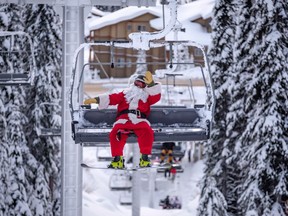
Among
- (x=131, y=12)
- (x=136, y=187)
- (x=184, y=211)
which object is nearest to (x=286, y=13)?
(x=136, y=187)

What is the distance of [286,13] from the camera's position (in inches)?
706

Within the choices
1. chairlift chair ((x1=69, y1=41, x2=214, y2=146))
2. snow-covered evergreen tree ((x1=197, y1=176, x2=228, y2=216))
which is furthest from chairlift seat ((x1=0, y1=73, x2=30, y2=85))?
snow-covered evergreen tree ((x1=197, y1=176, x2=228, y2=216))

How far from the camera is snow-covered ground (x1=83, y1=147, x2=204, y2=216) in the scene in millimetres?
37875

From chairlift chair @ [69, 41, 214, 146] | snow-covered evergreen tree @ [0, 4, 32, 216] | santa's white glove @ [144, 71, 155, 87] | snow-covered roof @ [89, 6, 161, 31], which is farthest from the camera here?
snow-covered roof @ [89, 6, 161, 31]

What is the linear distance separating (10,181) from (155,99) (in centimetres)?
1598

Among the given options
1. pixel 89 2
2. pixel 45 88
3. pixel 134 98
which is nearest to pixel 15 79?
pixel 89 2

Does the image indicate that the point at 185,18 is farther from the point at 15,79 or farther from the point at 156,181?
the point at 15,79

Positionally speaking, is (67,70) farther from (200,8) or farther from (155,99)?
(200,8)

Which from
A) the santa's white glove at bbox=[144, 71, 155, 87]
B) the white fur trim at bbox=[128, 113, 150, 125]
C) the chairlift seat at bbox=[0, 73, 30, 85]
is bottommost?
the white fur trim at bbox=[128, 113, 150, 125]

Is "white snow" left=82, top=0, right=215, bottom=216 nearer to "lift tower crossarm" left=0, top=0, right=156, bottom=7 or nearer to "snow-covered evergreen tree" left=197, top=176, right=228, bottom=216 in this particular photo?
"snow-covered evergreen tree" left=197, top=176, right=228, bottom=216

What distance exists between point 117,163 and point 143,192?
4038cm

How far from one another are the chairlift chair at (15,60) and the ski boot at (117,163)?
2912 mm

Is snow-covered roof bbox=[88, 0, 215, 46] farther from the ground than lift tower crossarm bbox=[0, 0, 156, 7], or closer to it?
farther from the ground

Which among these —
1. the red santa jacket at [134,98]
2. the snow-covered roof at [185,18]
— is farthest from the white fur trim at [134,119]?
the snow-covered roof at [185,18]
